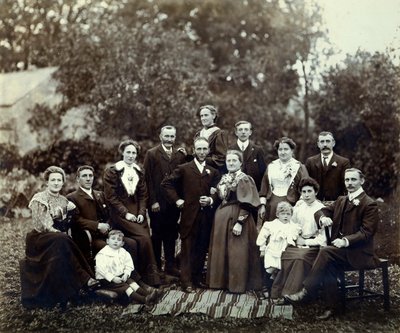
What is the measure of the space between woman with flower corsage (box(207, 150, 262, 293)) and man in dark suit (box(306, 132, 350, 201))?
0.76 m

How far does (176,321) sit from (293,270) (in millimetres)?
1135

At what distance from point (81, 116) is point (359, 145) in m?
5.26

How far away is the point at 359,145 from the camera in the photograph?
8.38 m

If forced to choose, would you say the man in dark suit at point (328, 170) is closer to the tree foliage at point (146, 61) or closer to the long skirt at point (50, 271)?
the long skirt at point (50, 271)

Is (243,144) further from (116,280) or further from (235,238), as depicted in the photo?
(116,280)

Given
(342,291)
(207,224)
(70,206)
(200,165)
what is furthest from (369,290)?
(70,206)

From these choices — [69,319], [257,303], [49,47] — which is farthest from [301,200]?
[49,47]

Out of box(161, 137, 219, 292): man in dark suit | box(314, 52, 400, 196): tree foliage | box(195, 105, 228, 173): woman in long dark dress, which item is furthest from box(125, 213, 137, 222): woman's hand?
box(314, 52, 400, 196): tree foliage

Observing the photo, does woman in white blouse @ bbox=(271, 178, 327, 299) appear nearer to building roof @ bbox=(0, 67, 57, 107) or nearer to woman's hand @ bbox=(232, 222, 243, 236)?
woman's hand @ bbox=(232, 222, 243, 236)

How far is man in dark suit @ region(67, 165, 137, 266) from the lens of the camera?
4.91 m

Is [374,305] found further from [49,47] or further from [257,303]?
[49,47]

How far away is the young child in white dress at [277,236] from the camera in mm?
4730

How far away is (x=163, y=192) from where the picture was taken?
18.0ft

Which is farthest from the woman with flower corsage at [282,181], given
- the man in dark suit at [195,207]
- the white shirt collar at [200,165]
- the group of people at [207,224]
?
the white shirt collar at [200,165]
